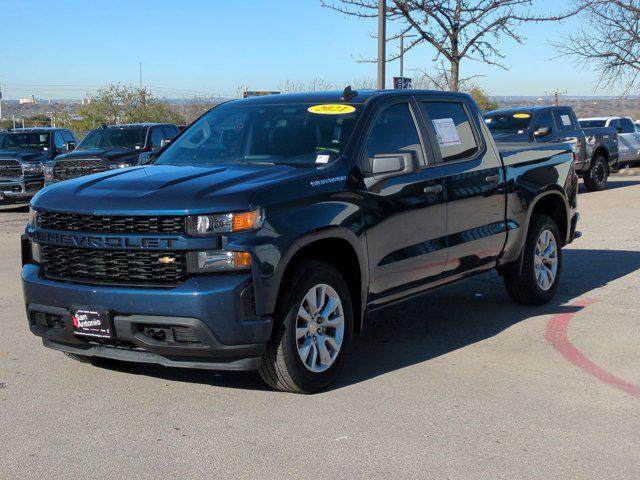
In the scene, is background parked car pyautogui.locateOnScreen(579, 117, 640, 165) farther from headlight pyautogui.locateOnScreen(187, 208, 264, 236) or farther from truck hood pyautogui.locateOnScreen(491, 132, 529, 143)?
headlight pyautogui.locateOnScreen(187, 208, 264, 236)

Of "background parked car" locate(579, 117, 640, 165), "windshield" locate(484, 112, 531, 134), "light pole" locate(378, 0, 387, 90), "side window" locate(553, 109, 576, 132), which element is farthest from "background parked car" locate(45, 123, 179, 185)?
"background parked car" locate(579, 117, 640, 165)

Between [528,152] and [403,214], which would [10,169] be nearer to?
[528,152]

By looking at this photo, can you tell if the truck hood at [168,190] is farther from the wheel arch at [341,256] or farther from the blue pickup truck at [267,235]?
the wheel arch at [341,256]

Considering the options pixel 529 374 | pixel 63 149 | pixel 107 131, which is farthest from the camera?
pixel 63 149

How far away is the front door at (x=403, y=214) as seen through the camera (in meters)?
5.68

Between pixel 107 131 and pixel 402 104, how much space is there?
1269 centimetres

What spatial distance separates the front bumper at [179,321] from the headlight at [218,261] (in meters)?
0.05

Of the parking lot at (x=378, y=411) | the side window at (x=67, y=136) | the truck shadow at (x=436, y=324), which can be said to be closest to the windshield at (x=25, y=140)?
the side window at (x=67, y=136)

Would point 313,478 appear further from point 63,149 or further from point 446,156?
point 63,149

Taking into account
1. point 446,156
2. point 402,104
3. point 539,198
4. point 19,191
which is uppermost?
point 402,104

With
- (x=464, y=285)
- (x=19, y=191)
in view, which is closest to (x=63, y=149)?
(x=19, y=191)

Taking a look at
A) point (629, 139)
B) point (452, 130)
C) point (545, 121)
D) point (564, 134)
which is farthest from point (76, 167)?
point (629, 139)

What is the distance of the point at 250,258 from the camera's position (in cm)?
473

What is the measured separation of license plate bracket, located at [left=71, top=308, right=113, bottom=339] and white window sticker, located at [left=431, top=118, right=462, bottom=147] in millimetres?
2957
